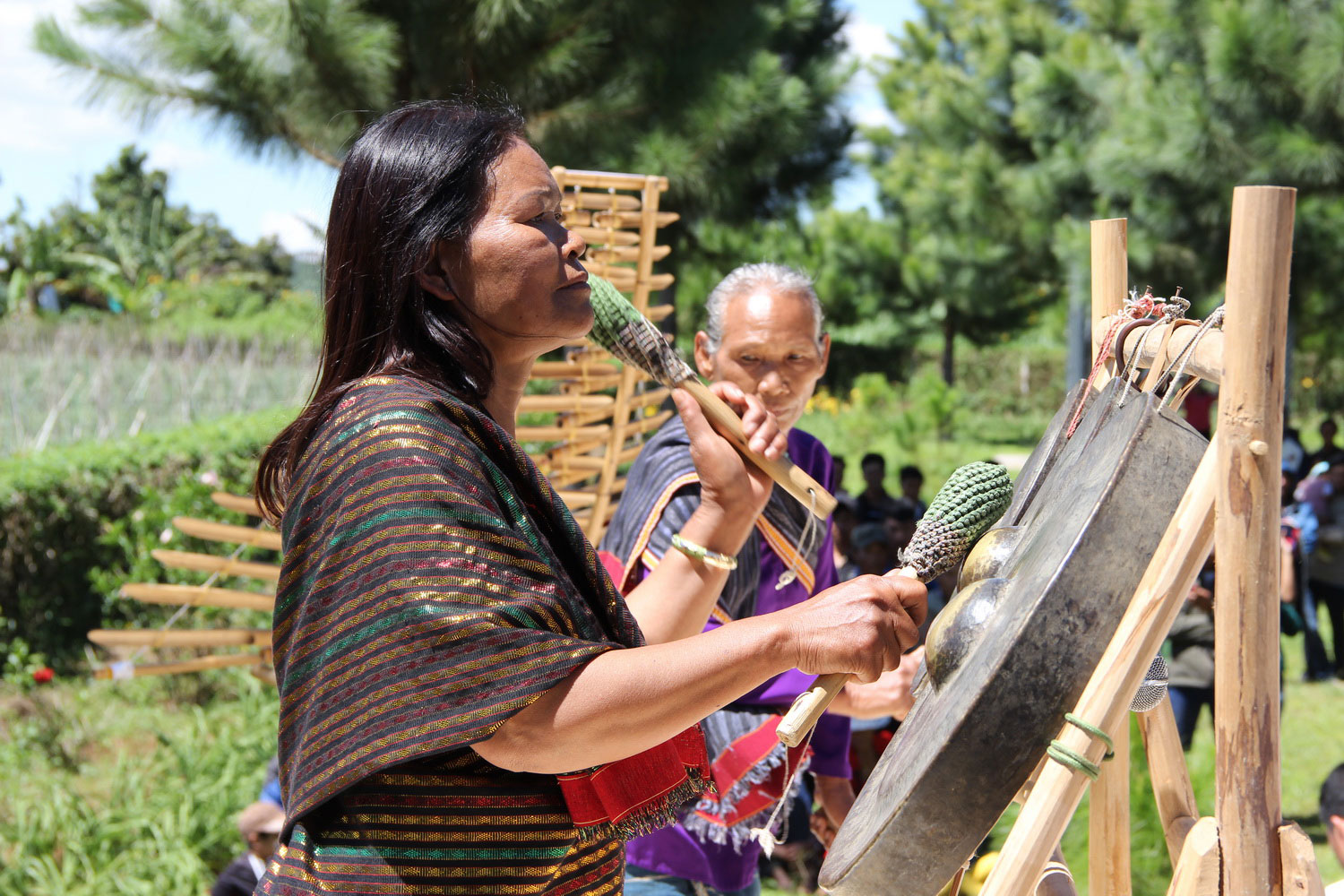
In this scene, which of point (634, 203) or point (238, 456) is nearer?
point (634, 203)

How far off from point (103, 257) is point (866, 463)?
1777 cm

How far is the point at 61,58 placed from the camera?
5.25 meters

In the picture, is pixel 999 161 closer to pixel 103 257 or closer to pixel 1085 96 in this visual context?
pixel 1085 96

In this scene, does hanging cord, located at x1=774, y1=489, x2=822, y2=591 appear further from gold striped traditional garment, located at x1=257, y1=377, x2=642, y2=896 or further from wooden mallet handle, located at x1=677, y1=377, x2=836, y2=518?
gold striped traditional garment, located at x1=257, y1=377, x2=642, y2=896

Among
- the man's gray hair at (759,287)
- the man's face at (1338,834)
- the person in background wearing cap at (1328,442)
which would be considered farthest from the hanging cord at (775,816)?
the person in background wearing cap at (1328,442)

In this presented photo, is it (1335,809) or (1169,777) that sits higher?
(1169,777)

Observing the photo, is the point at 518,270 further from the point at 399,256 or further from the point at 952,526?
the point at 952,526

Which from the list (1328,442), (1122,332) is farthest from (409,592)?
(1328,442)

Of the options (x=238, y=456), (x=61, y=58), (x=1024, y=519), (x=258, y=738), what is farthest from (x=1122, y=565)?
(x=238, y=456)

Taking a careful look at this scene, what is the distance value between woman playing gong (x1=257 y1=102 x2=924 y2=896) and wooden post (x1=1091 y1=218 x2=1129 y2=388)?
23.4 inches

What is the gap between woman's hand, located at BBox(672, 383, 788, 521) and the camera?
1.79 m

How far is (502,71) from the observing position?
553 centimetres

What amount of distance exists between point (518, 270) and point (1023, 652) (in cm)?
70

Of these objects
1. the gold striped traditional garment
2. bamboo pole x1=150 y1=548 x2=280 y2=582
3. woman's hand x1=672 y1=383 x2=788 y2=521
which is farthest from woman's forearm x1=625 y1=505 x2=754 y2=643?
bamboo pole x1=150 y1=548 x2=280 y2=582
